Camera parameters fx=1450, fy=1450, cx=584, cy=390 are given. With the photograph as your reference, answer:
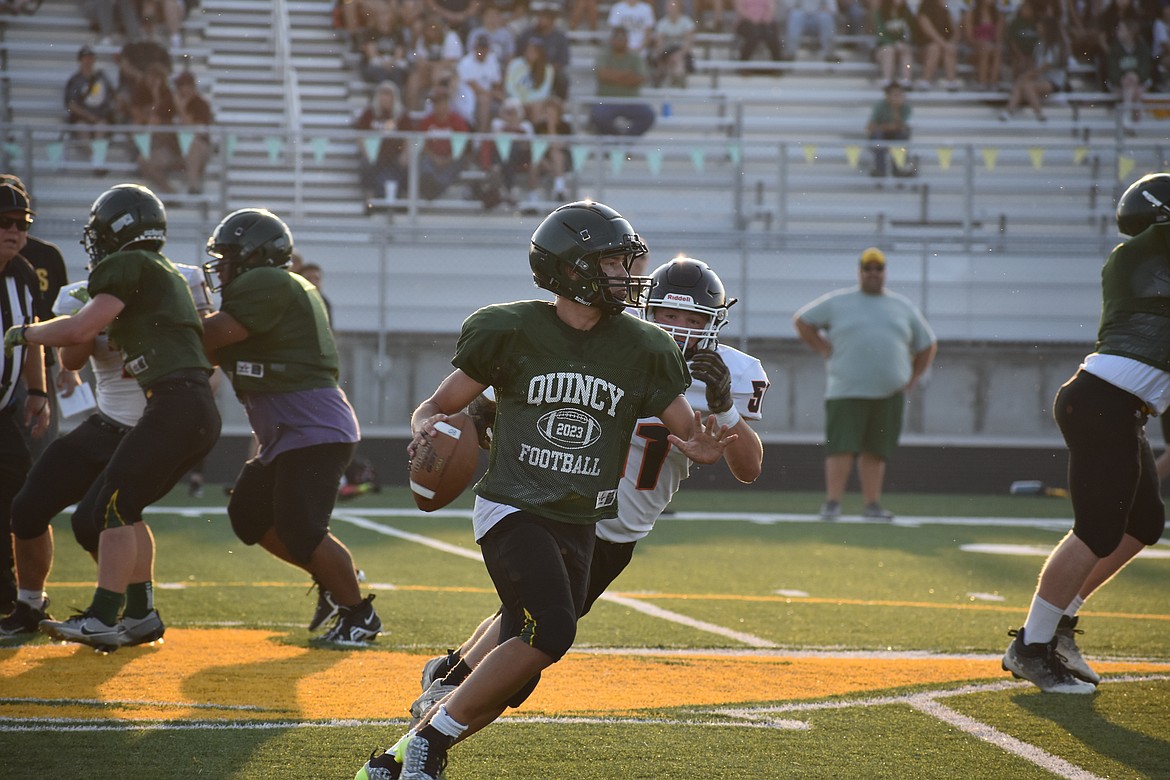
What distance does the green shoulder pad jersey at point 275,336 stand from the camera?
19.8ft

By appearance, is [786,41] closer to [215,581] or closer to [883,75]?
[883,75]

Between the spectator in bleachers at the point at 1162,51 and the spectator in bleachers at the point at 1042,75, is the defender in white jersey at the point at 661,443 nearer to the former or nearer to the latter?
the spectator in bleachers at the point at 1042,75

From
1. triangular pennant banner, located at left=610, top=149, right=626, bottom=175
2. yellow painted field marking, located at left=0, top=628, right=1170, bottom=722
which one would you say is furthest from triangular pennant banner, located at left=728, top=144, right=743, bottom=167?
yellow painted field marking, located at left=0, top=628, right=1170, bottom=722

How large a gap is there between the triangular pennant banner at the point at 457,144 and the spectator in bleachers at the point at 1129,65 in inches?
348

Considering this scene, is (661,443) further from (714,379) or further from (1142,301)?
(1142,301)

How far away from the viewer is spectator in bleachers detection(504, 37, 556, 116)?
58.9 feet

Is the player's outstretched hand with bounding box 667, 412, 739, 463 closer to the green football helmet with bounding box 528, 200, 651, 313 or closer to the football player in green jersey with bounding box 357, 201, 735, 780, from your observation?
the football player in green jersey with bounding box 357, 201, 735, 780

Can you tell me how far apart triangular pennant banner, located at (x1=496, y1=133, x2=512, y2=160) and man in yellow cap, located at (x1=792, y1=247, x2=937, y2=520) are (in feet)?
17.9

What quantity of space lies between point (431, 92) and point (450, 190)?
2.30 m

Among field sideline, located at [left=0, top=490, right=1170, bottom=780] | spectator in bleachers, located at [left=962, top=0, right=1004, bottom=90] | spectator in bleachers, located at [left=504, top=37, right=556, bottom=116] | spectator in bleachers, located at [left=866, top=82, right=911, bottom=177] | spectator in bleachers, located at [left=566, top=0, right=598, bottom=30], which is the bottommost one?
field sideline, located at [left=0, top=490, right=1170, bottom=780]

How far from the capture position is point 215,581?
8.02 m

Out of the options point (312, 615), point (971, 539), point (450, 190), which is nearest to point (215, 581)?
point (312, 615)

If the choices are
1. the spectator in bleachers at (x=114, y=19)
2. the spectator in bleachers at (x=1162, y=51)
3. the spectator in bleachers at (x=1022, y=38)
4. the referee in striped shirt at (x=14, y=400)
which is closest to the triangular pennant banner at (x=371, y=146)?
the spectator in bleachers at (x=114, y=19)

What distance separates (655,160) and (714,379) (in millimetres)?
13064
